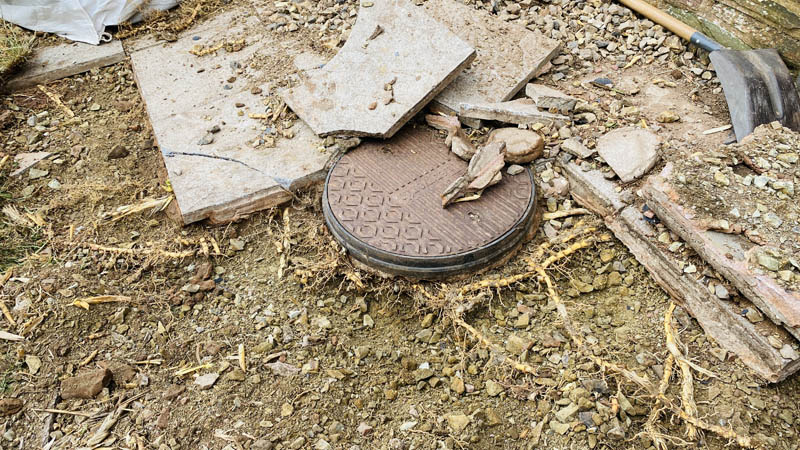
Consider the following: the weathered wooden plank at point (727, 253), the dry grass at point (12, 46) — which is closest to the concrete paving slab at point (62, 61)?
the dry grass at point (12, 46)

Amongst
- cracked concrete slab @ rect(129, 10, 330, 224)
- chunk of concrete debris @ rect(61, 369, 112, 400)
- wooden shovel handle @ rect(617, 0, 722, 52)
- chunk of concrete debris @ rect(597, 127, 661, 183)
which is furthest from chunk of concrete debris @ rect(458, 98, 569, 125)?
chunk of concrete debris @ rect(61, 369, 112, 400)

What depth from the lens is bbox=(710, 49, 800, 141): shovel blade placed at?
316 centimetres

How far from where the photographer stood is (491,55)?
3.76 meters

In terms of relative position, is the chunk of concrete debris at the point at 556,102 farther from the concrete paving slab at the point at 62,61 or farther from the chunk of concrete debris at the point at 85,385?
the concrete paving slab at the point at 62,61

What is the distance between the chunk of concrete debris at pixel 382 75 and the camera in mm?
3305

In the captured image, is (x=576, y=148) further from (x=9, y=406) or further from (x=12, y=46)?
(x=12, y=46)

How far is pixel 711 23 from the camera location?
384 centimetres

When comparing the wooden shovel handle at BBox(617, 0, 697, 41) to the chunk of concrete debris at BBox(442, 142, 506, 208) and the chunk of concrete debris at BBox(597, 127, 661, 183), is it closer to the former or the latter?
the chunk of concrete debris at BBox(597, 127, 661, 183)

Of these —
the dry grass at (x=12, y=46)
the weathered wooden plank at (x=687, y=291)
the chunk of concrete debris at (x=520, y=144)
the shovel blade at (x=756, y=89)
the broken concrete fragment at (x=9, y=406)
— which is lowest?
the broken concrete fragment at (x=9, y=406)

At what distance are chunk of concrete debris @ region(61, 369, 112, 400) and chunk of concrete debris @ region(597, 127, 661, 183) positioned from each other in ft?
8.61

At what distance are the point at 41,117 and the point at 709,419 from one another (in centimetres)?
425

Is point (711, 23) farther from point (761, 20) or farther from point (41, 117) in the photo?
point (41, 117)

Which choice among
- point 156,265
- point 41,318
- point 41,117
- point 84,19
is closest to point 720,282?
point 156,265

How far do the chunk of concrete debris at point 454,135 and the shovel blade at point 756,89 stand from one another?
1413mm
